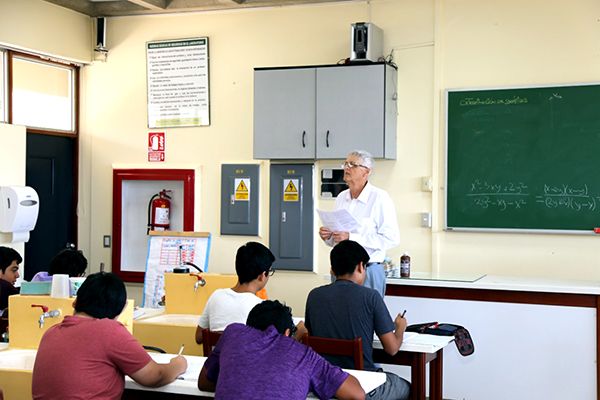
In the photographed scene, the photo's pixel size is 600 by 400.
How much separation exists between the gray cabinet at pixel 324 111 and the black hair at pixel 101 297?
379cm

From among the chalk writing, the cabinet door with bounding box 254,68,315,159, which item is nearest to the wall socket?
the chalk writing

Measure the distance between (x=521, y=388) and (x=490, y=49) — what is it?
2693 mm

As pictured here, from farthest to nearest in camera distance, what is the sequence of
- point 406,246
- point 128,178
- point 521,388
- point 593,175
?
point 128,178 → point 406,246 → point 593,175 → point 521,388

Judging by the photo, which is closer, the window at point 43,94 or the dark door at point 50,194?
the window at point 43,94

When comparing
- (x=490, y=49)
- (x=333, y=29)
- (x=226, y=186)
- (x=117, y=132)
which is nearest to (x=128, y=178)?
(x=117, y=132)

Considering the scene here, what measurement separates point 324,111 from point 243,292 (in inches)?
120

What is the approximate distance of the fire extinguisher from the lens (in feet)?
26.4

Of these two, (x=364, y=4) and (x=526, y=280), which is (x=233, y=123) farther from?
(x=526, y=280)

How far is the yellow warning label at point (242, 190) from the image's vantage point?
7.68 m

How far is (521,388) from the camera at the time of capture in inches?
228

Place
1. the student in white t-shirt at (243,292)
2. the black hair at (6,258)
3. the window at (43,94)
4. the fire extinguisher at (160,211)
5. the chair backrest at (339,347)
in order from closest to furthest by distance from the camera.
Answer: the chair backrest at (339,347) → the student in white t-shirt at (243,292) → the black hair at (6,258) → the window at (43,94) → the fire extinguisher at (160,211)

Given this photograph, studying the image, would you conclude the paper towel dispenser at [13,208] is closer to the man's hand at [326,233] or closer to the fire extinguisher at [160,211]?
the fire extinguisher at [160,211]

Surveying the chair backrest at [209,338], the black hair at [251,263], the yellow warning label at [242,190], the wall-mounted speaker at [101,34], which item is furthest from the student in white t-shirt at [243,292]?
the wall-mounted speaker at [101,34]

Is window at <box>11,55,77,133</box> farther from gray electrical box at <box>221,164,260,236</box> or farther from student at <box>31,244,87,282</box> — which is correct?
student at <box>31,244,87,282</box>
